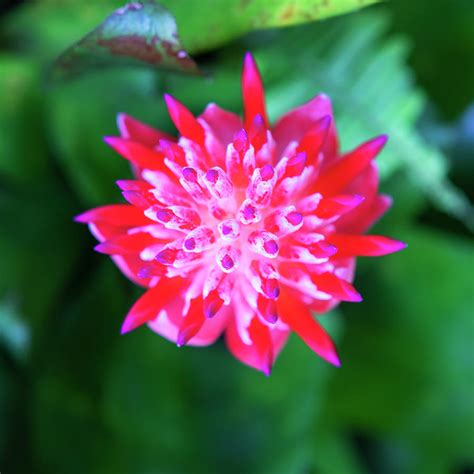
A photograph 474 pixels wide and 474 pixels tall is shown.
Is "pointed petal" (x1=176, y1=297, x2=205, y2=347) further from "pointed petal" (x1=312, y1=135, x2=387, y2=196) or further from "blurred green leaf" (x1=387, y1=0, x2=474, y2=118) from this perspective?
"blurred green leaf" (x1=387, y1=0, x2=474, y2=118)

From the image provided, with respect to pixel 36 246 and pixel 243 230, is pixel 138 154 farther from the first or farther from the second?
pixel 36 246

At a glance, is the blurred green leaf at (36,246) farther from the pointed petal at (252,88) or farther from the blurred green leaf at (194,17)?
the pointed petal at (252,88)

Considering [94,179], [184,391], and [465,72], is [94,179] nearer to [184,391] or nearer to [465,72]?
[184,391]

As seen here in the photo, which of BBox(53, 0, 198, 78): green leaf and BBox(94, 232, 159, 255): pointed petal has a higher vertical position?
BBox(53, 0, 198, 78): green leaf

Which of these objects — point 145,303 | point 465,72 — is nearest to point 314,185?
point 145,303

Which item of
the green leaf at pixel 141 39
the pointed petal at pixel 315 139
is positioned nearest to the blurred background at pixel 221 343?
the green leaf at pixel 141 39

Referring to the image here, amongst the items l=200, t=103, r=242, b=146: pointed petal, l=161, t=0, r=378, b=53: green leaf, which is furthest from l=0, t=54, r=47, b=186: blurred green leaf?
l=200, t=103, r=242, b=146: pointed petal
